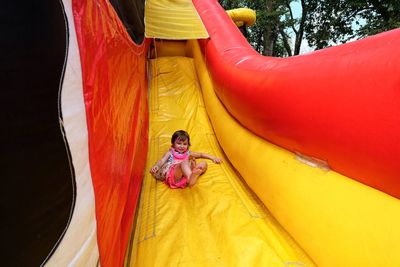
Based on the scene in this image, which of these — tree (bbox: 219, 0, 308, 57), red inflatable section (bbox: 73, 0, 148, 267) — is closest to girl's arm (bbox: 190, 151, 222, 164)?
red inflatable section (bbox: 73, 0, 148, 267)

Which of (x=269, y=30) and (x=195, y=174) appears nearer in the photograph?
(x=195, y=174)

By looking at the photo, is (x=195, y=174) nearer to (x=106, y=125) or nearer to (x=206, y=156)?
(x=206, y=156)

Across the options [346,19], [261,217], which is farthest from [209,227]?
[346,19]

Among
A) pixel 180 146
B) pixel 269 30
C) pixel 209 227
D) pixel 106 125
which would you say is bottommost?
pixel 209 227

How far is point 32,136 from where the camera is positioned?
53cm

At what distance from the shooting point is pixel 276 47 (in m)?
11.1

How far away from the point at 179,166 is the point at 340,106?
0.99 metres

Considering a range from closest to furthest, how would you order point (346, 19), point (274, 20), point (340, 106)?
point (340, 106), point (346, 19), point (274, 20)

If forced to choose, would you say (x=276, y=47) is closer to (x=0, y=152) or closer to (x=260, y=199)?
(x=260, y=199)

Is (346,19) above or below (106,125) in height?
above

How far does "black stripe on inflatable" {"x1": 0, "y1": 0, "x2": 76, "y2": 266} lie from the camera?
0.49m

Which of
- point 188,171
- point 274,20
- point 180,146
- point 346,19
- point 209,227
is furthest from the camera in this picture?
point 274,20

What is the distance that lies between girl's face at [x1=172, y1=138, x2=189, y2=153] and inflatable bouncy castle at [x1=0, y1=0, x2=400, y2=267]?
0.20 meters

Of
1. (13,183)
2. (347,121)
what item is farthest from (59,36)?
(347,121)
